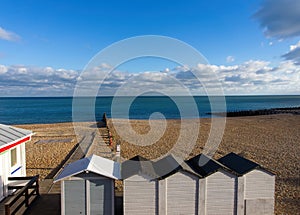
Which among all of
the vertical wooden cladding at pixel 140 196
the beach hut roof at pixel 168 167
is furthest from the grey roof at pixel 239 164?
the vertical wooden cladding at pixel 140 196

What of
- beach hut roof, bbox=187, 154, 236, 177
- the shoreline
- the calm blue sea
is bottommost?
the calm blue sea

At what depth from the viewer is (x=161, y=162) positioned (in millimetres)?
6406

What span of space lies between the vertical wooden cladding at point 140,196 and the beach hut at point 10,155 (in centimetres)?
370

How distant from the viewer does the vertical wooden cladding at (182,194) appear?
18.0 feet

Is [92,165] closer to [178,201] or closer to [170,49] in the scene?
[178,201]

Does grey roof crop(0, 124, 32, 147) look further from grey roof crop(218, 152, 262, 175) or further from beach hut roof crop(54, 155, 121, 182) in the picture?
grey roof crop(218, 152, 262, 175)

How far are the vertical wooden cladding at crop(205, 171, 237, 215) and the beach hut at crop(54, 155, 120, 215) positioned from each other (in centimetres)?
210

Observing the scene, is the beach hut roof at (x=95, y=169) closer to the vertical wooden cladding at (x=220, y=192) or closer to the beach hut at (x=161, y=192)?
the beach hut at (x=161, y=192)

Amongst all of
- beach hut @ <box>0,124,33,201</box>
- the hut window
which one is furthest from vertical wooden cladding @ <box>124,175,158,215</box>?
the hut window

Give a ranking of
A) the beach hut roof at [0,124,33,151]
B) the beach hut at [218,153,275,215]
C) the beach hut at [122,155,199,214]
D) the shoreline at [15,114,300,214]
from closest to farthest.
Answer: the beach hut at [122,155,199,214]
the beach hut at [218,153,275,215]
the beach hut roof at [0,124,33,151]
the shoreline at [15,114,300,214]

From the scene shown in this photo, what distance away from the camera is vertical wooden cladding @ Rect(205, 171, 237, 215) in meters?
5.55

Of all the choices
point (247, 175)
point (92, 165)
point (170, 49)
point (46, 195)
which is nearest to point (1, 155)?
point (46, 195)

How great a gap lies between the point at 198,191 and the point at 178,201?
50 cm

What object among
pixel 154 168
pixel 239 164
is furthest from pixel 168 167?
pixel 239 164
